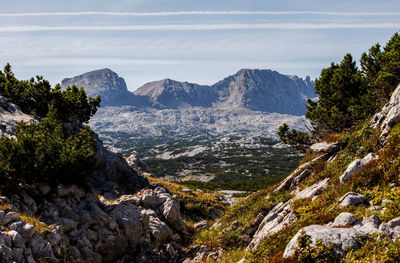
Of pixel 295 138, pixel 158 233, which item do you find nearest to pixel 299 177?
pixel 158 233

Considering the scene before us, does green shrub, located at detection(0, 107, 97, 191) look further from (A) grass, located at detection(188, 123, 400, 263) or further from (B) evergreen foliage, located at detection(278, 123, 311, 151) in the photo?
(B) evergreen foliage, located at detection(278, 123, 311, 151)

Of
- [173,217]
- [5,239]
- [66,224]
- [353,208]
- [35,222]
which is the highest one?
[353,208]

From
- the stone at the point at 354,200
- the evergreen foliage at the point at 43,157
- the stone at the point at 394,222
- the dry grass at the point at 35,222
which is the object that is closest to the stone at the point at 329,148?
the stone at the point at 354,200

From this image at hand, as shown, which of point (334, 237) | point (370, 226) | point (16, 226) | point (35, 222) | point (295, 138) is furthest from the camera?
point (295, 138)

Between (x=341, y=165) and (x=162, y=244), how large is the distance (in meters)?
13.9

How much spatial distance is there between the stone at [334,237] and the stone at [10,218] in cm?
1199

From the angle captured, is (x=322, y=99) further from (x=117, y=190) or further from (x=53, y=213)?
(x=53, y=213)

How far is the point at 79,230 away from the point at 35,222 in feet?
8.56

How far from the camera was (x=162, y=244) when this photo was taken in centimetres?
1878

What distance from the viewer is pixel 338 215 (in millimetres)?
9516

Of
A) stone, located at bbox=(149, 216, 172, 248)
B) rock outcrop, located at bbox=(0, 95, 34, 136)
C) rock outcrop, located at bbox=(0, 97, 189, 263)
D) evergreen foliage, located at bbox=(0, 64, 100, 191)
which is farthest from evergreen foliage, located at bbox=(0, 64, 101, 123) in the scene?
stone, located at bbox=(149, 216, 172, 248)

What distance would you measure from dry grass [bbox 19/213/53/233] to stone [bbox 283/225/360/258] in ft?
37.6

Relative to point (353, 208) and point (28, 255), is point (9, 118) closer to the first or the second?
point (28, 255)

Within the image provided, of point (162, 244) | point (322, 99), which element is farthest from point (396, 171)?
point (322, 99)
